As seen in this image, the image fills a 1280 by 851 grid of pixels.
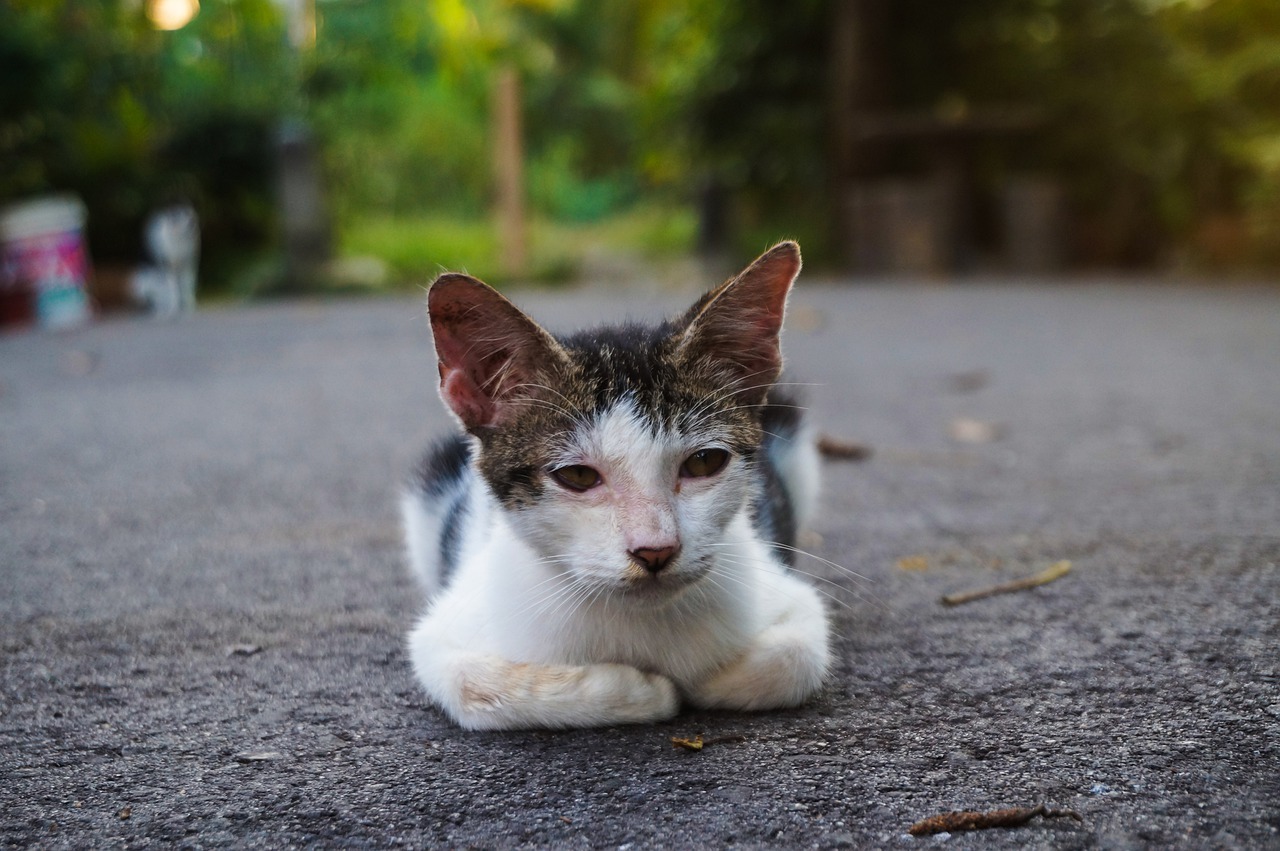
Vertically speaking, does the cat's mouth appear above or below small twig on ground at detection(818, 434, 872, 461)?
above

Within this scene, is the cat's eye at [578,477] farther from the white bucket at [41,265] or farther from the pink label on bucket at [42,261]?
the pink label on bucket at [42,261]

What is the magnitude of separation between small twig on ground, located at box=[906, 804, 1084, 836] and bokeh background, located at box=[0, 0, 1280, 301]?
9125 millimetres

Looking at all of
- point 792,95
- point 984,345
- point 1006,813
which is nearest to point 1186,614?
point 1006,813

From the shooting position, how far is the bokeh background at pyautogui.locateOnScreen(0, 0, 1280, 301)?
10.2 metres

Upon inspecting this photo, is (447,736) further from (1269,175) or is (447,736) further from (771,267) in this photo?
(1269,175)

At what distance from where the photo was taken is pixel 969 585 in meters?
2.41

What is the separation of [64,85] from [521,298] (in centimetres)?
507

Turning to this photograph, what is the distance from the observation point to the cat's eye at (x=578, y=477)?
172cm

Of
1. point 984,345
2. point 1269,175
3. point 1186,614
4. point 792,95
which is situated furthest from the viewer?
point 792,95

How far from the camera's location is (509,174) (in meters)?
11.2

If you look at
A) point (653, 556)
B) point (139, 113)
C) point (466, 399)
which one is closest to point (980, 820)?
point (653, 556)

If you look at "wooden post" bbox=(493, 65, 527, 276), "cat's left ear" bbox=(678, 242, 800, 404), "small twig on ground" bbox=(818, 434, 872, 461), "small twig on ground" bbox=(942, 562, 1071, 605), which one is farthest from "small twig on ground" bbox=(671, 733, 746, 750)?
"wooden post" bbox=(493, 65, 527, 276)

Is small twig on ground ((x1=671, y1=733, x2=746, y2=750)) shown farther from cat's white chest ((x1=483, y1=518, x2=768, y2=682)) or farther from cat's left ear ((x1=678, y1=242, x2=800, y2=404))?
cat's left ear ((x1=678, y1=242, x2=800, y2=404))

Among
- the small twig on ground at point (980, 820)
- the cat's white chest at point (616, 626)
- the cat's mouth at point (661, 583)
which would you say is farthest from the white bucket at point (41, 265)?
the small twig on ground at point (980, 820)
